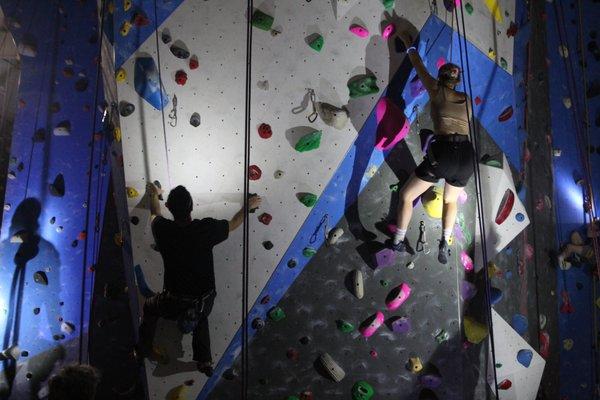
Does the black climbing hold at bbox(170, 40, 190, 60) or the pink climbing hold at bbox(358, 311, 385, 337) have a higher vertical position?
the black climbing hold at bbox(170, 40, 190, 60)

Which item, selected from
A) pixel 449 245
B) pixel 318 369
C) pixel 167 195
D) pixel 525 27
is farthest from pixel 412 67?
pixel 318 369

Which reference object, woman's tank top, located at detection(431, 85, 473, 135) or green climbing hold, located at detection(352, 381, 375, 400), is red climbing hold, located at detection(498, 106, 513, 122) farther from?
green climbing hold, located at detection(352, 381, 375, 400)

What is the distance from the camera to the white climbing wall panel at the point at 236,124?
102 inches

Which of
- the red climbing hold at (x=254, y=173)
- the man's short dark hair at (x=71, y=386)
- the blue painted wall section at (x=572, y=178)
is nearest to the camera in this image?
the man's short dark hair at (x=71, y=386)

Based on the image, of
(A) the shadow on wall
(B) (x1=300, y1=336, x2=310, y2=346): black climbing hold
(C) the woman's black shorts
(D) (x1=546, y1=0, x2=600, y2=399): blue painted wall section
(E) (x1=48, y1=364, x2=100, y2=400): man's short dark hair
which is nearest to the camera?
(E) (x1=48, y1=364, x2=100, y2=400): man's short dark hair

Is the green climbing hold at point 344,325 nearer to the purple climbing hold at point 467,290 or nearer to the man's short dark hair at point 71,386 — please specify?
the purple climbing hold at point 467,290

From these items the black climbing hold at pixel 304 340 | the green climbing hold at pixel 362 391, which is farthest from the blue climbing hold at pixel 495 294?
the black climbing hold at pixel 304 340

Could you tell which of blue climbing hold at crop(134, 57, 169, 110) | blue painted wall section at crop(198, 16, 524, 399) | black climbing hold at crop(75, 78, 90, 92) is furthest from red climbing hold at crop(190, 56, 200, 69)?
blue painted wall section at crop(198, 16, 524, 399)

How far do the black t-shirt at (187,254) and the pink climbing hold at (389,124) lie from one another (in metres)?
1.13

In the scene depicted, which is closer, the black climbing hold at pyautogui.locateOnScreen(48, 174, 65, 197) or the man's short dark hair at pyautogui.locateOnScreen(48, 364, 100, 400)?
the man's short dark hair at pyautogui.locateOnScreen(48, 364, 100, 400)

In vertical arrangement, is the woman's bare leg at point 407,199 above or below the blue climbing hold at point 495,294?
above

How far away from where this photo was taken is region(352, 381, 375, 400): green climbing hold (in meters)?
2.78

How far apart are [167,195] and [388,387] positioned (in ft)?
5.83

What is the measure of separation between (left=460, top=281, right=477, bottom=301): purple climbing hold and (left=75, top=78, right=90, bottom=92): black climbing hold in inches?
99.8
